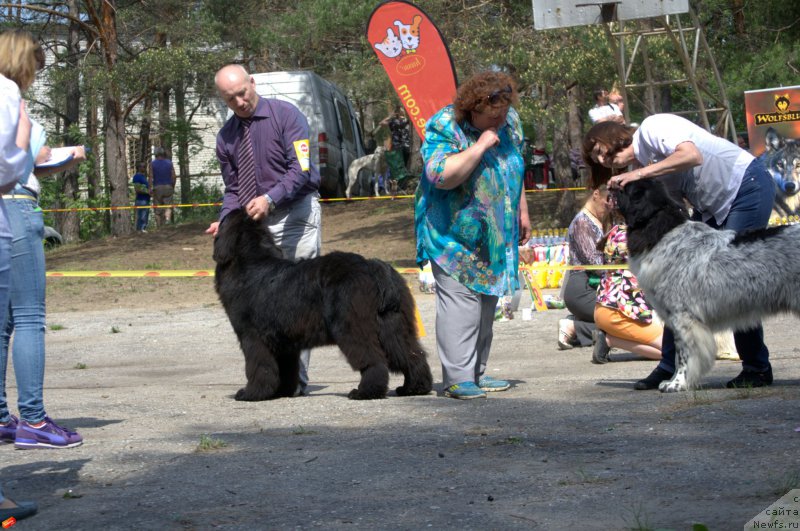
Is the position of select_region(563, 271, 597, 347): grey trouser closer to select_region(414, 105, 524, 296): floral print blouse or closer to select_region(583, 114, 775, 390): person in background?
Answer: select_region(583, 114, 775, 390): person in background

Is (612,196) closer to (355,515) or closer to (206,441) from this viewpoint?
(206,441)

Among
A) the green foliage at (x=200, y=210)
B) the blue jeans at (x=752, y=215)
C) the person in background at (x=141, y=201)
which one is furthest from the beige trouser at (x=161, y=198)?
the blue jeans at (x=752, y=215)

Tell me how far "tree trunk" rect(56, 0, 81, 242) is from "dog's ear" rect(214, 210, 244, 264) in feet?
55.6

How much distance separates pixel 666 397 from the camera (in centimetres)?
579

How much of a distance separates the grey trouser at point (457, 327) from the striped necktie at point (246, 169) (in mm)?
1341

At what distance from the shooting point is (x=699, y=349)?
5785 millimetres

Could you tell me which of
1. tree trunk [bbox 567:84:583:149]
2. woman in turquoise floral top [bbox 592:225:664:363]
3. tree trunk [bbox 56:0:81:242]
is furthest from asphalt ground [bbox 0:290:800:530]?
tree trunk [bbox 56:0:81:242]

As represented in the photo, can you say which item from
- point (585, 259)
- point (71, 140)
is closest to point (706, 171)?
point (585, 259)

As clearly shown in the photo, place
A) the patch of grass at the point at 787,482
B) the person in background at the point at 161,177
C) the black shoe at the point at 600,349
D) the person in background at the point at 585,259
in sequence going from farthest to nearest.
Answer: the person in background at the point at 161,177
the person in background at the point at 585,259
the black shoe at the point at 600,349
the patch of grass at the point at 787,482

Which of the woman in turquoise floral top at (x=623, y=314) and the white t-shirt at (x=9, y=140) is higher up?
the white t-shirt at (x=9, y=140)

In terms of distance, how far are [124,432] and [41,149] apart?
151 centimetres

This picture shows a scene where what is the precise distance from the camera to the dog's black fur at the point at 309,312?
617 cm

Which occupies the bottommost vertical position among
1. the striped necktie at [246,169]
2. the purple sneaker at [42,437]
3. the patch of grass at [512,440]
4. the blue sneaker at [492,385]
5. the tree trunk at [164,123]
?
the blue sneaker at [492,385]

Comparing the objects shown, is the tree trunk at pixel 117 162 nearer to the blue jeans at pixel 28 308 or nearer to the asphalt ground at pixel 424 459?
the asphalt ground at pixel 424 459
